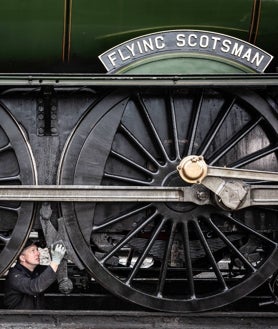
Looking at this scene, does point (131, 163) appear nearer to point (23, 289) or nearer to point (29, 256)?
point (29, 256)

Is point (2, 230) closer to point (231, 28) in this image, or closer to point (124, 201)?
point (124, 201)

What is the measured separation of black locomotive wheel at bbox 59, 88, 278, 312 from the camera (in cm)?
362

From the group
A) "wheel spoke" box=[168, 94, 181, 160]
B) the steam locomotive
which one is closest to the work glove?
the steam locomotive

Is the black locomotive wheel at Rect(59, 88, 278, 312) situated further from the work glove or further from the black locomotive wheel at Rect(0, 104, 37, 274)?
the black locomotive wheel at Rect(0, 104, 37, 274)

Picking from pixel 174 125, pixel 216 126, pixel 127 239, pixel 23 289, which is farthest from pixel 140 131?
pixel 23 289

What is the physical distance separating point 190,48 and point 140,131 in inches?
24.2

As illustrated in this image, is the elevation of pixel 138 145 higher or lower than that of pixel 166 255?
higher

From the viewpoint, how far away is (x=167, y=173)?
3643mm

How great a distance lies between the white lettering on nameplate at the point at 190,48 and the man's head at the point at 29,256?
1.26 meters

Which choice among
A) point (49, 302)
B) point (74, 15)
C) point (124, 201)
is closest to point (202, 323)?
point (124, 201)

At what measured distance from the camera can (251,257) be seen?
4.03 metres

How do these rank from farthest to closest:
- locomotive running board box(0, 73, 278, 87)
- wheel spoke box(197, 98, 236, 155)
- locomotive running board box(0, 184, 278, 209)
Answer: wheel spoke box(197, 98, 236, 155)
locomotive running board box(0, 184, 278, 209)
locomotive running board box(0, 73, 278, 87)

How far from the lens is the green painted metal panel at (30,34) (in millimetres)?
3479

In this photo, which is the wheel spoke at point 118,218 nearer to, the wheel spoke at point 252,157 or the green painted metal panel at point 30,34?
the wheel spoke at point 252,157
